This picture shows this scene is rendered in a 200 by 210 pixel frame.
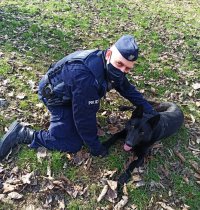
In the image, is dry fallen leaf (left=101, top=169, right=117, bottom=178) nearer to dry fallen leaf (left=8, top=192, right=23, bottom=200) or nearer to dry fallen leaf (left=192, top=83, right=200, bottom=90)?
dry fallen leaf (left=8, top=192, right=23, bottom=200)

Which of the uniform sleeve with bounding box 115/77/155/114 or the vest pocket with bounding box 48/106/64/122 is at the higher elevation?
the uniform sleeve with bounding box 115/77/155/114

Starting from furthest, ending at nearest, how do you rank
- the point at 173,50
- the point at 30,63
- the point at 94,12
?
the point at 94,12, the point at 173,50, the point at 30,63

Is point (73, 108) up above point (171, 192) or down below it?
above

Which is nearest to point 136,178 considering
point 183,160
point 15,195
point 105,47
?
point 183,160

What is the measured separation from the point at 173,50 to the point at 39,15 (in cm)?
387

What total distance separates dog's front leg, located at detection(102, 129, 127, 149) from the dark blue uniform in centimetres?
26

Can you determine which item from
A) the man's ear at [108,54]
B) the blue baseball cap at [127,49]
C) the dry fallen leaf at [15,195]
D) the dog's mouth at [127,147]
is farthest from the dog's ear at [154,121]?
the dry fallen leaf at [15,195]

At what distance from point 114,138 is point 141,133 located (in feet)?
1.76

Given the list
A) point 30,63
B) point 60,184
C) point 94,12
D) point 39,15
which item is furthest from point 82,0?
point 60,184

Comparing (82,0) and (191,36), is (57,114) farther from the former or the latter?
(82,0)

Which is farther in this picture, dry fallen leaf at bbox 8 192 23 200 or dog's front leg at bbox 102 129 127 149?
dog's front leg at bbox 102 129 127 149

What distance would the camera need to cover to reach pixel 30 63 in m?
6.59

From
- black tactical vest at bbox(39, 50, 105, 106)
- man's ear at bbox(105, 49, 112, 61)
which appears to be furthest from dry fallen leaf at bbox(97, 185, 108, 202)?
man's ear at bbox(105, 49, 112, 61)

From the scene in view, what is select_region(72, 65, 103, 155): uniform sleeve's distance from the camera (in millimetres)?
4121
